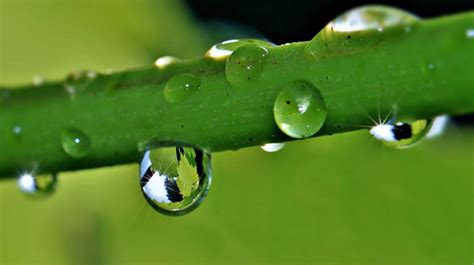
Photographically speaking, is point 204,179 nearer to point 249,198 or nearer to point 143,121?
point 143,121

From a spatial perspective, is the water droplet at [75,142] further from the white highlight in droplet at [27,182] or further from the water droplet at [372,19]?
the water droplet at [372,19]

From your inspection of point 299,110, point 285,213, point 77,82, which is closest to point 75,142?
point 77,82

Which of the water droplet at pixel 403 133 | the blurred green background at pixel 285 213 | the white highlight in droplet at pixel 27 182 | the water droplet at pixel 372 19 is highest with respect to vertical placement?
the blurred green background at pixel 285 213

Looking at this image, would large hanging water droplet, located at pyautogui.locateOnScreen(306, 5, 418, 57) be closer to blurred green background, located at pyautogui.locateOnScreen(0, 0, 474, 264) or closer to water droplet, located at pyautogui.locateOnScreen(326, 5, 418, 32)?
water droplet, located at pyautogui.locateOnScreen(326, 5, 418, 32)

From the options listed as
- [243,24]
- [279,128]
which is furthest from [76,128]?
[243,24]

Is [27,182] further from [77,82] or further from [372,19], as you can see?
[372,19]


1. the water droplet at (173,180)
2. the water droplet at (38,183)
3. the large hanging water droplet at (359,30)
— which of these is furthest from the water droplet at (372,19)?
the water droplet at (38,183)

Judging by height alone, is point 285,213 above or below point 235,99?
above
